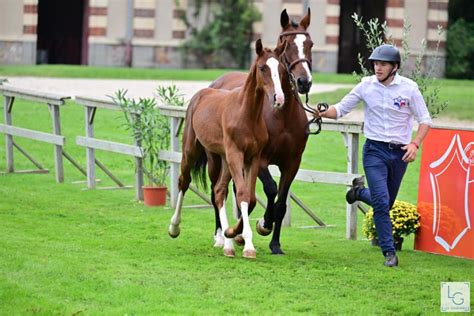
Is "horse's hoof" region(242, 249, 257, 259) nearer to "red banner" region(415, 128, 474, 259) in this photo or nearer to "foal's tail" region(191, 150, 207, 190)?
"red banner" region(415, 128, 474, 259)

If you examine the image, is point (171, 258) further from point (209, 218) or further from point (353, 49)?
point (353, 49)

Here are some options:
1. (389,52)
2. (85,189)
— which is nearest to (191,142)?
(389,52)

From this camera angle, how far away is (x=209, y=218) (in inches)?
576

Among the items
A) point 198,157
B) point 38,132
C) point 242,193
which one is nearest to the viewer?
point 242,193

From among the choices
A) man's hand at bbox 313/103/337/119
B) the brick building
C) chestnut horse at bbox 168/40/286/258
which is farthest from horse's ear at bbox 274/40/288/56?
the brick building

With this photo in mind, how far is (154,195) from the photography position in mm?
15797

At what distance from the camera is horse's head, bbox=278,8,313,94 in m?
11.0

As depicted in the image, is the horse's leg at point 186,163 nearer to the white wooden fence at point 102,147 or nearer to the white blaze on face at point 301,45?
the white blaze on face at point 301,45

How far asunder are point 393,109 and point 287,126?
48.9 inches

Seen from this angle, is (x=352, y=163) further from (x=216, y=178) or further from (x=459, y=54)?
(x=459, y=54)

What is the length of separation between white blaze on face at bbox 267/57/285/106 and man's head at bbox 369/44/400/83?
32.9 inches

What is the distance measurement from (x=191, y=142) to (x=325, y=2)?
1010 inches

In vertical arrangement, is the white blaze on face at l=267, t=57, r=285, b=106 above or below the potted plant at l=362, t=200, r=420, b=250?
above

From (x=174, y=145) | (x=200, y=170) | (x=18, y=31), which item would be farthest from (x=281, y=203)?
(x=18, y=31)
